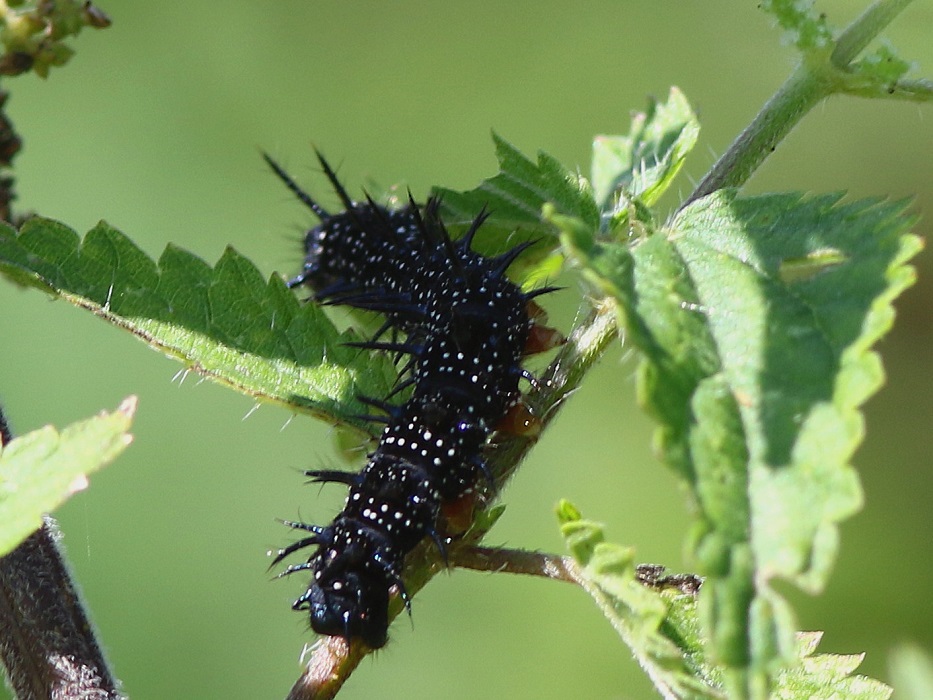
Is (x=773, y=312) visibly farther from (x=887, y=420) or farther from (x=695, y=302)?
(x=887, y=420)

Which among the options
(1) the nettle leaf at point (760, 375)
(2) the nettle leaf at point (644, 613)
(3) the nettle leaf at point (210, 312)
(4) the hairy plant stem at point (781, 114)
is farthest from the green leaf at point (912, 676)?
(3) the nettle leaf at point (210, 312)

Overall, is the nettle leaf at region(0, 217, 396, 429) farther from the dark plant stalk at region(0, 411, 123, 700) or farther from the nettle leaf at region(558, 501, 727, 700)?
the nettle leaf at region(558, 501, 727, 700)

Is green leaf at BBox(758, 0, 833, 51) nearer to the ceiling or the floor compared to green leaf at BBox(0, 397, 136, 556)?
nearer to the ceiling

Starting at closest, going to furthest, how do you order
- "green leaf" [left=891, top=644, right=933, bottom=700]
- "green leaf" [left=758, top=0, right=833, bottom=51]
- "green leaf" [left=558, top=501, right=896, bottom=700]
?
1. "green leaf" [left=558, top=501, right=896, bottom=700]
2. "green leaf" [left=758, top=0, right=833, bottom=51]
3. "green leaf" [left=891, top=644, right=933, bottom=700]

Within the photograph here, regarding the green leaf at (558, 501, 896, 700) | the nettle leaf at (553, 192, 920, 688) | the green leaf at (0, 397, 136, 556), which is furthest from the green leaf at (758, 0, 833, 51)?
the green leaf at (0, 397, 136, 556)

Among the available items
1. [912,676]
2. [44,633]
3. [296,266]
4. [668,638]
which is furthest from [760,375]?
[296,266]

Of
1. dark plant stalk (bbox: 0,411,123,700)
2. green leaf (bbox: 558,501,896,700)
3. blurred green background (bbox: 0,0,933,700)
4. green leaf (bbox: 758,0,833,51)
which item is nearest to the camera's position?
green leaf (bbox: 558,501,896,700)

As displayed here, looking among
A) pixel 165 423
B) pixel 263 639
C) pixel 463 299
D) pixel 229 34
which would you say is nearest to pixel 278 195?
pixel 229 34
